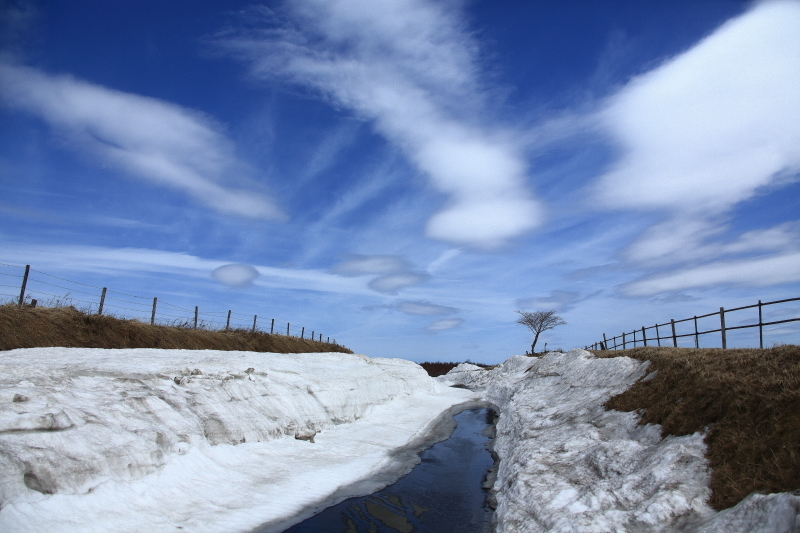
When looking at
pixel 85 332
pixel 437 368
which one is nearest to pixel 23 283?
pixel 85 332

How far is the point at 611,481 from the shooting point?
8742 millimetres

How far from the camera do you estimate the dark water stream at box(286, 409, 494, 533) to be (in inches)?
396

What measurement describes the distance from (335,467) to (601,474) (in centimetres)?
805

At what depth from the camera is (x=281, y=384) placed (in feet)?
60.7

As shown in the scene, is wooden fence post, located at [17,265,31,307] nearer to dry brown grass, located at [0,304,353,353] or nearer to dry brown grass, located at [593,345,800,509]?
dry brown grass, located at [0,304,353,353]

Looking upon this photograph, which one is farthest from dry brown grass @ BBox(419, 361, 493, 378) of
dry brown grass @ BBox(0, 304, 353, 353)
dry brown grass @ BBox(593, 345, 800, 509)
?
dry brown grass @ BBox(593, 345, 800, 509)

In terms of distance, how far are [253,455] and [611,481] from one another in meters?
9.79

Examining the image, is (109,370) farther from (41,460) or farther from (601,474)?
(601,474)

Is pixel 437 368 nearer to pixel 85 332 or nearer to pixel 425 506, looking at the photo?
pixel 85 332

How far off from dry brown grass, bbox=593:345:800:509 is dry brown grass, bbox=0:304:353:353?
22.4 m

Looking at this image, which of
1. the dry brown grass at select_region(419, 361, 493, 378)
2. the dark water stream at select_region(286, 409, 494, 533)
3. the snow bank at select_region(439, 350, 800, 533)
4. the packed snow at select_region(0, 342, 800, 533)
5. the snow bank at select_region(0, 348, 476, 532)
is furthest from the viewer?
the dry brown grass at select_region(419, 361, 493, 378)

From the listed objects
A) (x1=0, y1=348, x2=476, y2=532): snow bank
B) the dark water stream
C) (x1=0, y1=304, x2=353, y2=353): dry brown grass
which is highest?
(x1=0, y1=304, x2=353, y2=353): dry brown grass

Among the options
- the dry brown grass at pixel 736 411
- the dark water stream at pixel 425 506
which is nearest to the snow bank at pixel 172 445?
the dark water stream at pixel 425 506

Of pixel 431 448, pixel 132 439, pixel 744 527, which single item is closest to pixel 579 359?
pixel 431 448
